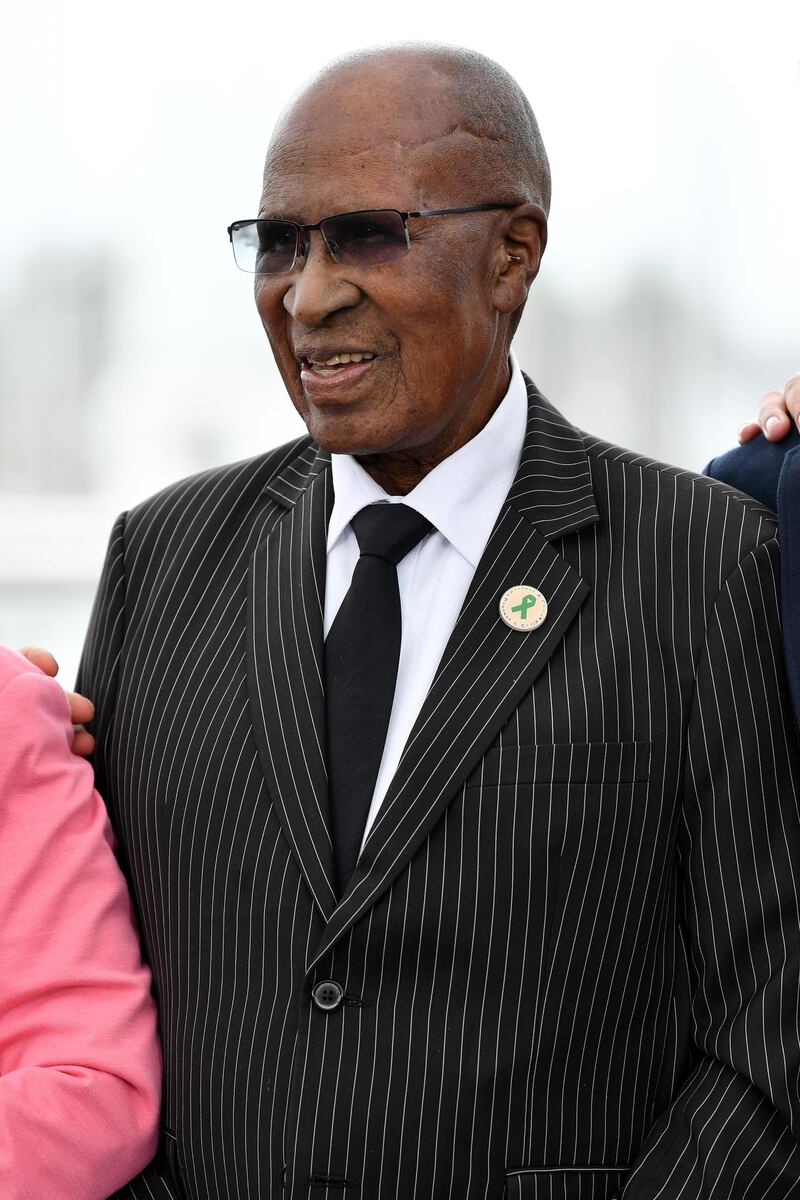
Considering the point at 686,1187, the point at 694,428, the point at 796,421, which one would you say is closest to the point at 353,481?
the point at 796,421

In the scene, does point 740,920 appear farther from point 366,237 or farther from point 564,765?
point 366,237

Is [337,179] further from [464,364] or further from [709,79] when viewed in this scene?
[709,79]

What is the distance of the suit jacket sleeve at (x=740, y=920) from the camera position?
117cm

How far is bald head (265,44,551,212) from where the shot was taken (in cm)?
125

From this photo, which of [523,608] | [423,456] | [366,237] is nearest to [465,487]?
[423,456]

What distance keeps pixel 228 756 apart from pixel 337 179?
21.5 inches

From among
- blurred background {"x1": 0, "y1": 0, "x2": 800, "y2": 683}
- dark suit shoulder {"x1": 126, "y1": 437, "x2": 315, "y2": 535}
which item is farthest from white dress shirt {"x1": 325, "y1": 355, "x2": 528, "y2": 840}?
blurred background {"x1": 0, "y1": 0, "x2": 800, "y2": 683}

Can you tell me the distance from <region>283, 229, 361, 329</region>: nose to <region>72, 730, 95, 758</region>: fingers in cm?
47

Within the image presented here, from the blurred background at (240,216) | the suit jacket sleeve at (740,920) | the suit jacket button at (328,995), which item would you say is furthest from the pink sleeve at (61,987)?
the blurred background at (240,216)

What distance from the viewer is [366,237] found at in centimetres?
125

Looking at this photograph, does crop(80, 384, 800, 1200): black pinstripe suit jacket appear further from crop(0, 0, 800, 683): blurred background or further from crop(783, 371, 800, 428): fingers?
crop(0, 0, 800, 683): blurred background

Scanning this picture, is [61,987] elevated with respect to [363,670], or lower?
lower

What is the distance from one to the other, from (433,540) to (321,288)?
276mm

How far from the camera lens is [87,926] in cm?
124
